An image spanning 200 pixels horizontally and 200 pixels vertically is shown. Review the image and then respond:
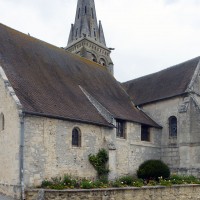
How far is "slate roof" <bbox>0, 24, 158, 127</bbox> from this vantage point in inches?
733

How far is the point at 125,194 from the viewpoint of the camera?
16.1 metres

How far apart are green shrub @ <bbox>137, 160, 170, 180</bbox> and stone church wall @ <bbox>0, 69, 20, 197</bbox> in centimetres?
874

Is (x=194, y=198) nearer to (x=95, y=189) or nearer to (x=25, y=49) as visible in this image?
(x=95, y=189)

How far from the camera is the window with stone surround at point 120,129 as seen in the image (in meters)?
22.5

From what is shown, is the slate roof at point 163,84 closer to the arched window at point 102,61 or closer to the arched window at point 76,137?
the arched window at point 76,137

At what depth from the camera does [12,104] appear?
56.9 feet

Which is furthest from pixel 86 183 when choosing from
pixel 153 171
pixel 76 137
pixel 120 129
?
pixel 120 129

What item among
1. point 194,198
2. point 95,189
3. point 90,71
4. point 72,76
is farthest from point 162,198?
point 90,71

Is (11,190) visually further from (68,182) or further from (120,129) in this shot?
(120,129)

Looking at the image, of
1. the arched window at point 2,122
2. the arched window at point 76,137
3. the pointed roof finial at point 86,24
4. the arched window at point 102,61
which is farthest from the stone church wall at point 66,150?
the pointed roof finial at point 86,24

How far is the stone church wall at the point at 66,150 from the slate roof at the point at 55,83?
2.01ft

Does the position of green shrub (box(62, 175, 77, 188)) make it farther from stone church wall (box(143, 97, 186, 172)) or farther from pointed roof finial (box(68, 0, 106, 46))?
pointed roof finial (box(68, 0, 106, 46))

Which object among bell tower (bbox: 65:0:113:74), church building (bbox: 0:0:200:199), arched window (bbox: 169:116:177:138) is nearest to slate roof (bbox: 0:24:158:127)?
church building (bbox: 0:0:200:199)

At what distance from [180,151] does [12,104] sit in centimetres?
1244
